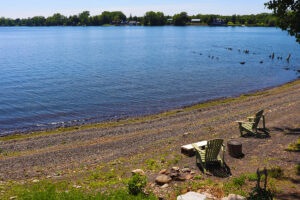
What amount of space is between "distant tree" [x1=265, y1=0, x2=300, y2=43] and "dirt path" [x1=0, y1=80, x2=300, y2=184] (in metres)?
5.99

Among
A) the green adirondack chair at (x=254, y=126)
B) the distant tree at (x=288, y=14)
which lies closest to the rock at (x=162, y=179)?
the green adirondack chair at (x=254, y=126)

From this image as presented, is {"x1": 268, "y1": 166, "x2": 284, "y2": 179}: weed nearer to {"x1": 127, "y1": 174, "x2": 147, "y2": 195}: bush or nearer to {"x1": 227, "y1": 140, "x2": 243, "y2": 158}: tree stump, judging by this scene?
{"x1": 227, "y1": 140, "x2": 243, "y2": 158}: tree stump

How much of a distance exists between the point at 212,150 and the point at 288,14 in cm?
995

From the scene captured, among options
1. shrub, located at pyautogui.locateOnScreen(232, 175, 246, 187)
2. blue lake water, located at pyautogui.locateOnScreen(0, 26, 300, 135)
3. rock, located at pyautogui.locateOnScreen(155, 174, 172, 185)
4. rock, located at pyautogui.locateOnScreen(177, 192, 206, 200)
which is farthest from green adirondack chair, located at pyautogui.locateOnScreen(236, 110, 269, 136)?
blue lake water, located at pyautogui.locateOnScreen(0, 26, 300, 135)

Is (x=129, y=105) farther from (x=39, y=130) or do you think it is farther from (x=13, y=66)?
(x=13, y=66)

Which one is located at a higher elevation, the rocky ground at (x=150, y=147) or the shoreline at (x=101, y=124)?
the rocky ground at (x=150, y=147)

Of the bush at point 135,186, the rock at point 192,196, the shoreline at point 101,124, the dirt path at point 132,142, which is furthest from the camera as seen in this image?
the shoreline at point 101,124

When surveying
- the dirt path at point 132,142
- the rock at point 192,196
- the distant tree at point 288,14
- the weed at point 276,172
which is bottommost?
the dirt path at point 132,142

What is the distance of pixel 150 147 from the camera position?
54.7 ft

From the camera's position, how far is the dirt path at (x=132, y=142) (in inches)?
540

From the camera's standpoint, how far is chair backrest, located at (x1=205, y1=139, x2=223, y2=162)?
1138 cm

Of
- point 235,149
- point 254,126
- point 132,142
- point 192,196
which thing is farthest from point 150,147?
point 192,196

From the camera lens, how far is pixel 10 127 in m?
25.5

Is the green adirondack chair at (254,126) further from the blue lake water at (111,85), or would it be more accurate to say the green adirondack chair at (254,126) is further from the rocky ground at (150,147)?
the blue lake water at (111,85)
